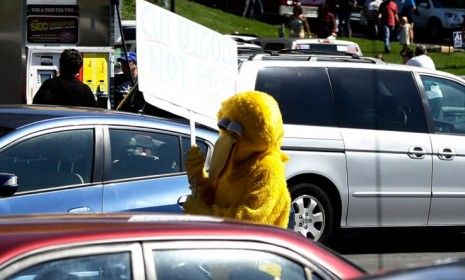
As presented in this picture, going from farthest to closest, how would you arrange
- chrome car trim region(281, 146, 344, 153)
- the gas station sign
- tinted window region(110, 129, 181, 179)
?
1. the gas station sign
2. chrome car trim region(281, 146, 344, 153)
3. tinted window region(110, 129, 181, 179)

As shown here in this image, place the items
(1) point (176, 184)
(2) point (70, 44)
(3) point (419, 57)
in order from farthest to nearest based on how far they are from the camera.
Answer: (3) point (419, 57) → (2) point (70, 44) → (1) point (176, 184)

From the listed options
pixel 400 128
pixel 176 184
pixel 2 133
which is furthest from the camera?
pixel 400 128

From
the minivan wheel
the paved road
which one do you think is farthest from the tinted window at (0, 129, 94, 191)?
the paved road

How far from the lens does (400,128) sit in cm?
1027

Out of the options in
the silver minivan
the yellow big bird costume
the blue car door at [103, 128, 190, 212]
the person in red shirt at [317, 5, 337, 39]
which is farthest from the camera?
the person in red shirt at [317, 5, 337, 39]

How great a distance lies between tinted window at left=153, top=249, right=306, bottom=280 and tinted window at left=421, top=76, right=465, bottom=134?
6762 mm

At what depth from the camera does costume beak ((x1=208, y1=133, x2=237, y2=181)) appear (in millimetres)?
5812

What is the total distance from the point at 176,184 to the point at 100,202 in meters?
0.58

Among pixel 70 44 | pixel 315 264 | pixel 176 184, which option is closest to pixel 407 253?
pixel 176 184

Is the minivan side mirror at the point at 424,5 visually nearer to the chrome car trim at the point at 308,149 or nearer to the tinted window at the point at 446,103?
the tinted window at the point at 446,103

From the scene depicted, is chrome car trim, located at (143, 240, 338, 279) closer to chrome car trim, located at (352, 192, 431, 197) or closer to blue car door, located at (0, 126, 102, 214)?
blue car door, located at (0, 126, 102, 214)

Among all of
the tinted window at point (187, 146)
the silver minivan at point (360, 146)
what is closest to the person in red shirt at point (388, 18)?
the silver minivan at point (360, 146)

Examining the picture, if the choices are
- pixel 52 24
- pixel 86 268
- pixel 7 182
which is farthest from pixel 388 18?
pixel 86 268

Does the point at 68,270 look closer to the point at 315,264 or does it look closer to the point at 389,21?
the point at 315,264
